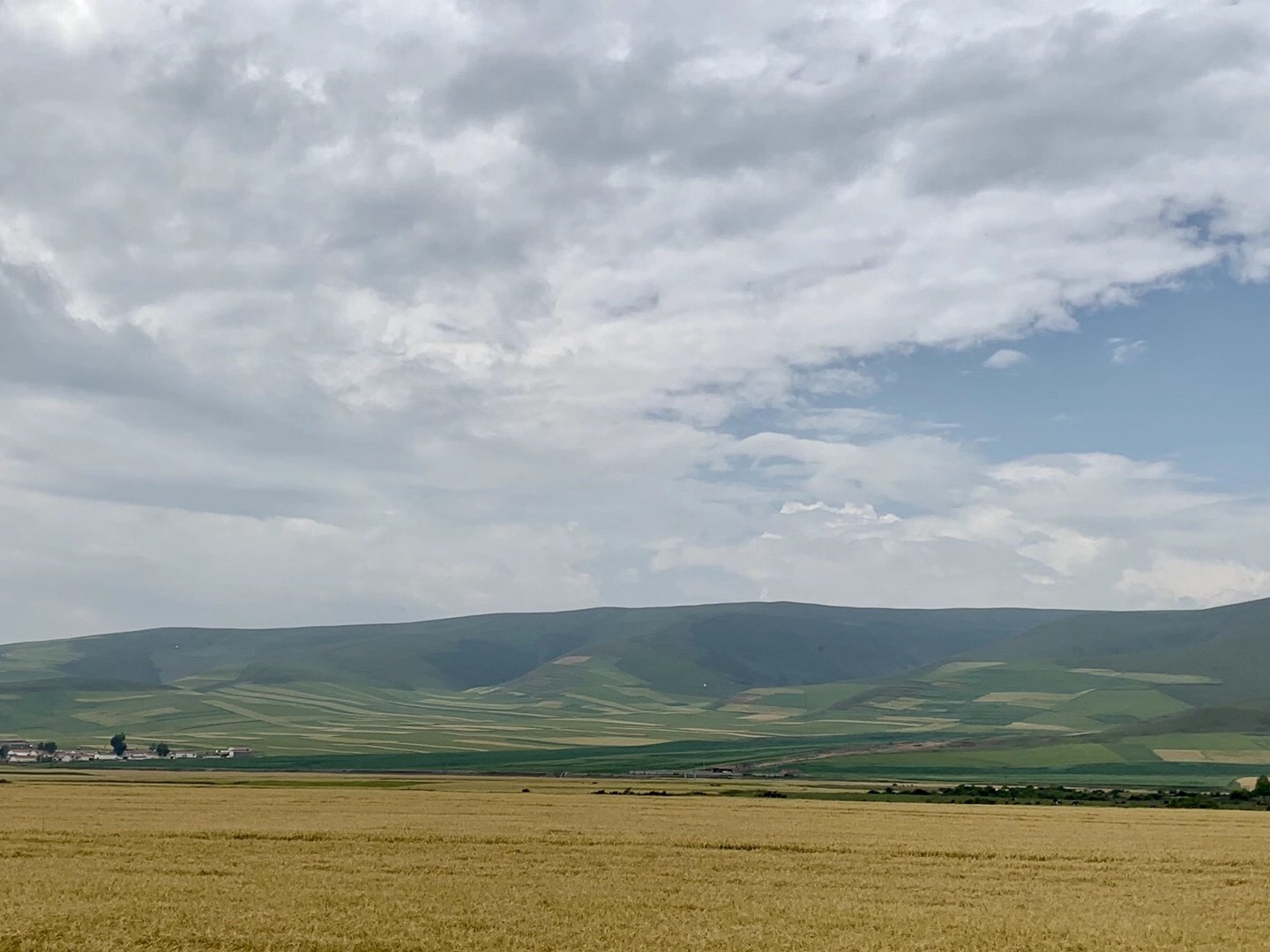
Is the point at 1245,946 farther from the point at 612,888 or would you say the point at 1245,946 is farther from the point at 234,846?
the point at 234,846

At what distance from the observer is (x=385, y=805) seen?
238 ft

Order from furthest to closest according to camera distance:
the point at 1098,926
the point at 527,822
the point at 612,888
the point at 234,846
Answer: the point at 527,822 → the point at 234,846 → the point at 612,888 → the point at 1098,926

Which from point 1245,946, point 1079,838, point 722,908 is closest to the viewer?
point 1245,946

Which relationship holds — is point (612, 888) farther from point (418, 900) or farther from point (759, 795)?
point (759, 795)

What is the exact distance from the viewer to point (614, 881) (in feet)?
123

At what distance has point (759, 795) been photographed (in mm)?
98250

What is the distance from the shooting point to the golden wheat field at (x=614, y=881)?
1121 inches

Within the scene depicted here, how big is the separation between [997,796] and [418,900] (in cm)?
7428

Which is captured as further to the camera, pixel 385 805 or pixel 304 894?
pixel 385 805

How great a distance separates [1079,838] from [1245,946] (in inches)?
1115

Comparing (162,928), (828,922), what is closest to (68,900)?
(162,928)

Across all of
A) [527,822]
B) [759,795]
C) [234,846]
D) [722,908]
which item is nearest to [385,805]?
[527,822]

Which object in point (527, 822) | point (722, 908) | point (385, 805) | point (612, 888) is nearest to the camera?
point (722, 908)

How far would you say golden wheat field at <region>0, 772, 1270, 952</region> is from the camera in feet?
93.5
